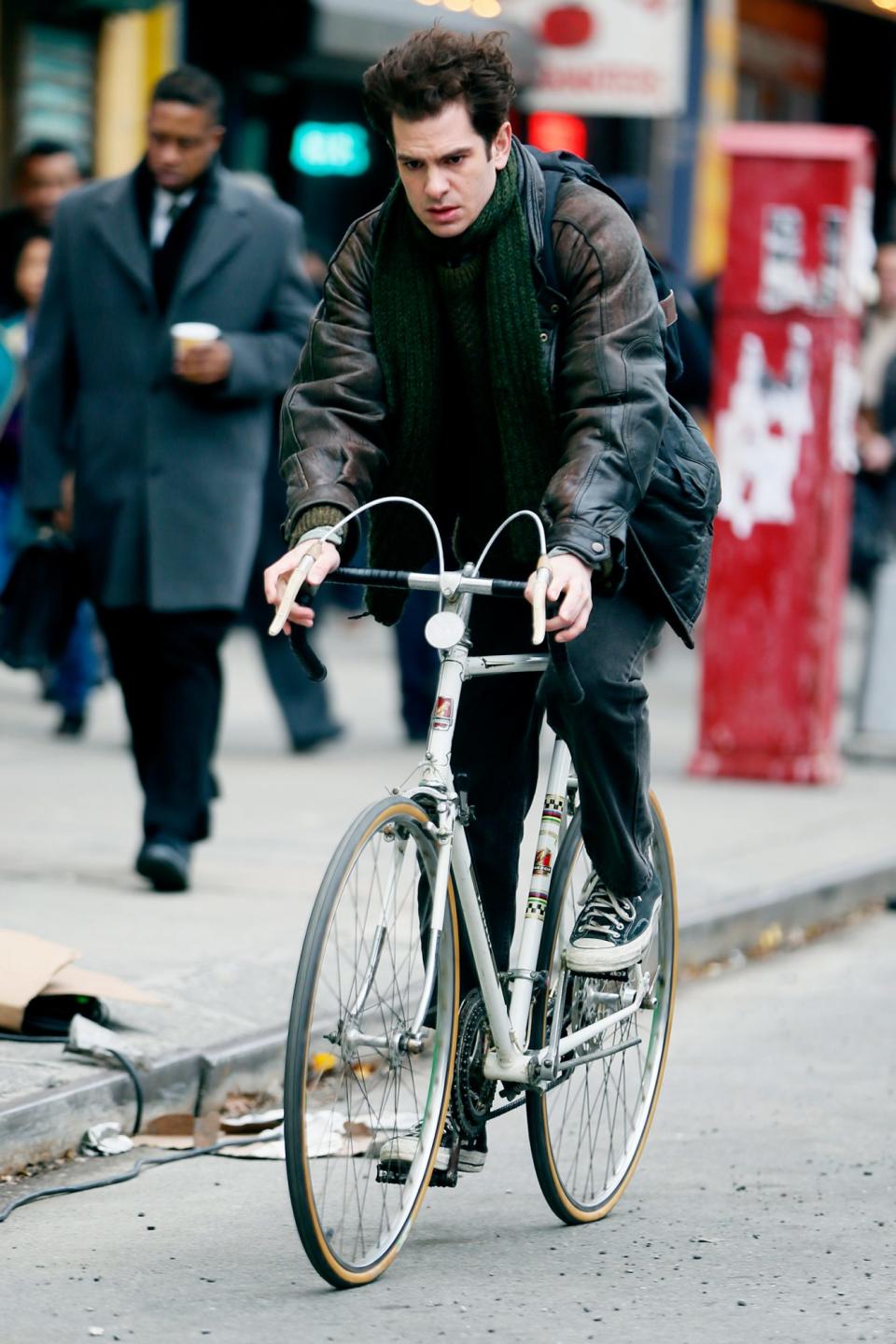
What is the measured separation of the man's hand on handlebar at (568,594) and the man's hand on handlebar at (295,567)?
1.06ft

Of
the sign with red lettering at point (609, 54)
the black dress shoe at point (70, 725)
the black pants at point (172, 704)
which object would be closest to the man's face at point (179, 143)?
the black pants at point (172, 704)

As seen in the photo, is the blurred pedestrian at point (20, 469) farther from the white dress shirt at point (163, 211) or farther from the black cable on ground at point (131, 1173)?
the black cable on ground at point (131, 1173)

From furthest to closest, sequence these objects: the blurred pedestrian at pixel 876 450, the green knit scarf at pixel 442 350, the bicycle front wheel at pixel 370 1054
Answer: the blurred pedestrian at pixel 876 450 → the green knit scarf at pixel 442 350 → the bicycle front wheel at pixel 370 1054

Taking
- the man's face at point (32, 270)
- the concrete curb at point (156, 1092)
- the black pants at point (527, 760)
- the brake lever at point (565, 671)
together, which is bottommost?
the concrete curb at point (156, 1092)

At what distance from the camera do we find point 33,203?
31.8 ft

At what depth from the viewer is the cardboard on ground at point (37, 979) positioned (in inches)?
196

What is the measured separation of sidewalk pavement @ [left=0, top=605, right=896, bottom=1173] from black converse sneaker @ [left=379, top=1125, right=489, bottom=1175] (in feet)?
2.79

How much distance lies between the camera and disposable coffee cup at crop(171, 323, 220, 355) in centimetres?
643

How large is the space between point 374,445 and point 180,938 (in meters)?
2.32

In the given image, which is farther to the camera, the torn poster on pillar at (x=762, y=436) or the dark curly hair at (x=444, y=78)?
the torn poster on pillar at (x=762, y=436)

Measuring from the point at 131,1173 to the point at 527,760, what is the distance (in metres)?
1.08

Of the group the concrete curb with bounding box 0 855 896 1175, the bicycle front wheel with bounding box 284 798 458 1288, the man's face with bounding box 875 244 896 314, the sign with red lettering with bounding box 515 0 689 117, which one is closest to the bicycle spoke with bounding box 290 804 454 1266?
the bicycle front wheel with bounding box 284 798 458 1288

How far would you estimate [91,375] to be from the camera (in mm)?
6715

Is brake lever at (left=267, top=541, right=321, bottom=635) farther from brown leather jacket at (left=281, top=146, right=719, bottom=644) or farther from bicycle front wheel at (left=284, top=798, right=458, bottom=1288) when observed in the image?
bicycle front wheel at (left=284, top=798, right=458, bottom=1288)
